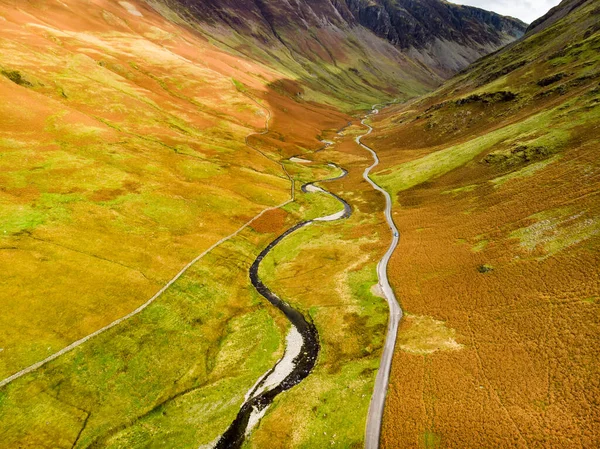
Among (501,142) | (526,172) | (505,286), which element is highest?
(501,142)

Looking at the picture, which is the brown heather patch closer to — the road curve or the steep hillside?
the road curve

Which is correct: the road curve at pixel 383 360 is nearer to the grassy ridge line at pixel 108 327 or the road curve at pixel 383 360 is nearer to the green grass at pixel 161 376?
the green grass at pixel 161 376

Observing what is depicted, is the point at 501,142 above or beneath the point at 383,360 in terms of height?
above

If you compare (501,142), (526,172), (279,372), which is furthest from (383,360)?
(501,142)

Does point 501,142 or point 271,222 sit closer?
point 271,222

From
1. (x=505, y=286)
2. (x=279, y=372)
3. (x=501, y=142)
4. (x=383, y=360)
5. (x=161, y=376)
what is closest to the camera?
(x=161, y=376)

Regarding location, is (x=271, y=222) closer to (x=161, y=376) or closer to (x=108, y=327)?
(x=108, y=327)

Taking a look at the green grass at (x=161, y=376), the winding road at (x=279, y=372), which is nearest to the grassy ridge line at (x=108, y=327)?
the green grass at (x=161, y=376)
